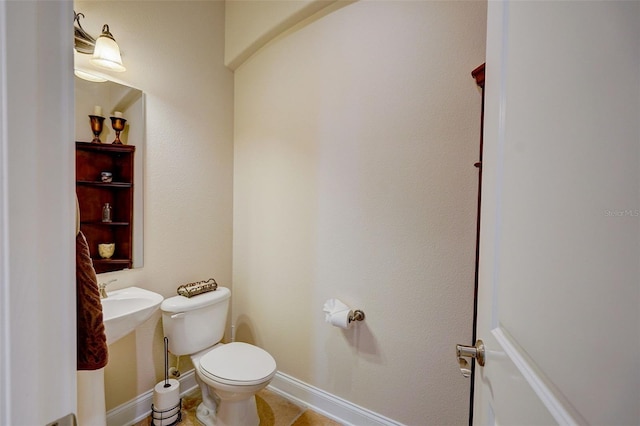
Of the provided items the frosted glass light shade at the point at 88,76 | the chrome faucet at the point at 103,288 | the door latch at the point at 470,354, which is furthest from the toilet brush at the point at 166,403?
the door latch at the point at 470,354

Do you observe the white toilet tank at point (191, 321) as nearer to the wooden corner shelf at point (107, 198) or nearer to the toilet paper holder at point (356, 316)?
the wooden corner shelf at point (107, 198)

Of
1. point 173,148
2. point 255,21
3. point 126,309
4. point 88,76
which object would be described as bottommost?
point 126,309

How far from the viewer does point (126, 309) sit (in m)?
1.56

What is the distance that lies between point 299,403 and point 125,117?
6.79 ft

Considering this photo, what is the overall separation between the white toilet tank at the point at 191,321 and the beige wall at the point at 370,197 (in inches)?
14.8

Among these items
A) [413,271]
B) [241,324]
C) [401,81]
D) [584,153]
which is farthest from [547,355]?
[241,324]

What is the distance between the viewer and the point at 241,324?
2287 millimetres

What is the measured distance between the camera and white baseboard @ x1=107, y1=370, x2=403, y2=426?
168 centimetres

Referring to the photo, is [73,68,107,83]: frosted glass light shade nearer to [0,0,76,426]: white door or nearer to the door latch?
[0,0,76,426]: white door

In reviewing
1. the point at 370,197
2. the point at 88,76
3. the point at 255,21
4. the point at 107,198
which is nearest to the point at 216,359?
the point at 107,198

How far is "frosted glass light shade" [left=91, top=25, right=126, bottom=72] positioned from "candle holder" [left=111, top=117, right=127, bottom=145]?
0.86ft

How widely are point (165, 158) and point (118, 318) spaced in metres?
0.98

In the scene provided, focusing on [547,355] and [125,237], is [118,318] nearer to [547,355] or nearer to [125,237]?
[125,237]

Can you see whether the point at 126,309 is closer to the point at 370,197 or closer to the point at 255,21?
the point at 370,197
